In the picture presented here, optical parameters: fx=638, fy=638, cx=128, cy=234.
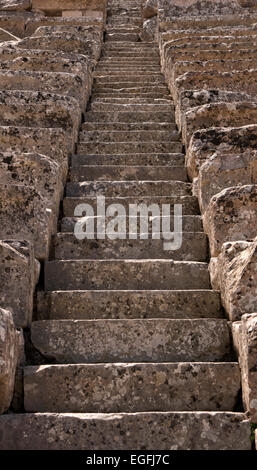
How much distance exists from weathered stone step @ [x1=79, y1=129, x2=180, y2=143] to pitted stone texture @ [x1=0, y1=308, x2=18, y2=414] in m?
3.13

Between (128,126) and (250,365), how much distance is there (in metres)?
3.55

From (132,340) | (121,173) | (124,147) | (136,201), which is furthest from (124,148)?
(132,340)

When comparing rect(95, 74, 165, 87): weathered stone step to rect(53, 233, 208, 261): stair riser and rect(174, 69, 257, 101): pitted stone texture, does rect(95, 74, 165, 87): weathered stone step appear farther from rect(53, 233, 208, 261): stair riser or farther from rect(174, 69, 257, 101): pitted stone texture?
rect(53, 233, 208, 261): stair riser

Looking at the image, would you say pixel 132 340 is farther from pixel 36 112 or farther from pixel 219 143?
pixel 36 112

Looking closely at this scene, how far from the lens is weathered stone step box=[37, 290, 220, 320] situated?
3.35 metres

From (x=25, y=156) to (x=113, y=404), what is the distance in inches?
81.3

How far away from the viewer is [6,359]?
8.59ft

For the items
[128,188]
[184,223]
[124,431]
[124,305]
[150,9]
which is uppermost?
[150,9]

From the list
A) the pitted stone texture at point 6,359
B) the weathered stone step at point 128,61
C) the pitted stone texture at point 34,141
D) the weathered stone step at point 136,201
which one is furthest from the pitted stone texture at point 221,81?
the pitted stone texture at point 6,359

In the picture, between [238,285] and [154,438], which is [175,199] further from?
[154,438]

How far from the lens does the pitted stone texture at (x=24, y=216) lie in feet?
12.2

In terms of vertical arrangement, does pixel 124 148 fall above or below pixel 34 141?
below

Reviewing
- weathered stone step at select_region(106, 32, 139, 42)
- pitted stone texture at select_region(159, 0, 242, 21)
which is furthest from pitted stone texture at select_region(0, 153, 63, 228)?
pitted stone texture at select_region(159, 0, 242, 21)

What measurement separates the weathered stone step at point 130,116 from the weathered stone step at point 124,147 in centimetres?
76
